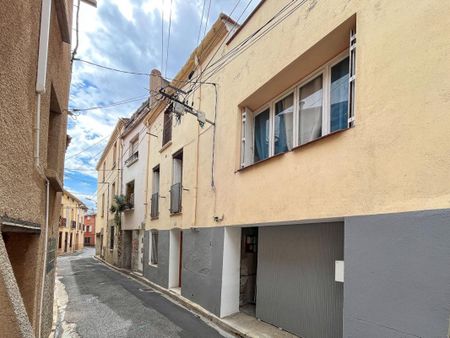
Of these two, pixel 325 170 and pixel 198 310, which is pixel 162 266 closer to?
pixel 198 310

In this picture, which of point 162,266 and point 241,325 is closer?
point 241,325

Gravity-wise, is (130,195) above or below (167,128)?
below

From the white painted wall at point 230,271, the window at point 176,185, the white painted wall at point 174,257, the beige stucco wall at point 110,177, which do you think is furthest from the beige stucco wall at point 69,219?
the white painted wall at point 230,271

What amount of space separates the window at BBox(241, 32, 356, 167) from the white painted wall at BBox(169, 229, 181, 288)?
5052 millimetres

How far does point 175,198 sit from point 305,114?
20.2ft

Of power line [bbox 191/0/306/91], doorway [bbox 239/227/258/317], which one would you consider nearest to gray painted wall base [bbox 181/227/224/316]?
doorway [bbox 239/227/258/317]

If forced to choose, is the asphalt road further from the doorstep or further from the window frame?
the window frame

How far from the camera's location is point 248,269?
799cm

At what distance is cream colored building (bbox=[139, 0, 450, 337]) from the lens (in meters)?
3.34

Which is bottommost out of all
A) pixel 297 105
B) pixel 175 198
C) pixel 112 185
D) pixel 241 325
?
pixel 241 325

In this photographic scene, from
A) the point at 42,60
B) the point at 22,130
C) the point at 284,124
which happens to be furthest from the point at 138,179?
the point at 22,130

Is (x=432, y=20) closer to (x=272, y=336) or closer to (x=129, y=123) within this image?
(x=272, y=336)

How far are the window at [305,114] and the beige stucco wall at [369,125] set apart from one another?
0.29 metres

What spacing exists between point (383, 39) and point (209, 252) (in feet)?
19.9
